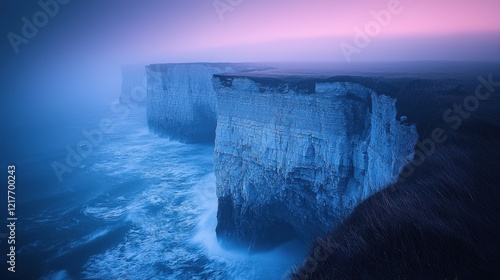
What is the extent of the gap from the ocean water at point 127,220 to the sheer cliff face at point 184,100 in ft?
8.22

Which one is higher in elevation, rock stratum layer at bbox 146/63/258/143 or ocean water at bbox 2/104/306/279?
rock stratum layer at bbox 146/63/258/143

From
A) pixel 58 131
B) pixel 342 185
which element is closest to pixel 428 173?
pixel 342 185

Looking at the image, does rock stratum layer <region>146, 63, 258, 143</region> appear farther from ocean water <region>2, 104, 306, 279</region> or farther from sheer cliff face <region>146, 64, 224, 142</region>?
ocean water <region>2, 104, 306, 279</region>

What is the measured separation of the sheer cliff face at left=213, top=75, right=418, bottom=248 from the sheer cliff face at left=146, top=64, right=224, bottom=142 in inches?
624

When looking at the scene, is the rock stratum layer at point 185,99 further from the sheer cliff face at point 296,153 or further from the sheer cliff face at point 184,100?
the sheer cliff face at point 296,153

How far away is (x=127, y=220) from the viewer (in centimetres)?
1762

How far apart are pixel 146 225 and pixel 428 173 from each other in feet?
57.1

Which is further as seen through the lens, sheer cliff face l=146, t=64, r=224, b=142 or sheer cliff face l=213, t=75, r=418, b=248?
sheer cliff face l=146, t=64, r=224, b=142

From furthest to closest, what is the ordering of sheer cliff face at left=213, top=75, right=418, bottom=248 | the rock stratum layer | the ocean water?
the rock stratum layer, the ocean water, sheer cliff face at left=213, top=75, right=418, bottom=248

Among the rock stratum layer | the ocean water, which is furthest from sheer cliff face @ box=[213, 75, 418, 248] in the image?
the rock stratum layer

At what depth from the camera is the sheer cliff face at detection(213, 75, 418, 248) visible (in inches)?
418

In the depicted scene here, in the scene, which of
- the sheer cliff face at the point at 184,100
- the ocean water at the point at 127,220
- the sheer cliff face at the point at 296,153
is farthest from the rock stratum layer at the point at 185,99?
the sheer cliff face at the point at 296,153

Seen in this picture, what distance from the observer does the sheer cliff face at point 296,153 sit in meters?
10.6

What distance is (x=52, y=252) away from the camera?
1469cm
